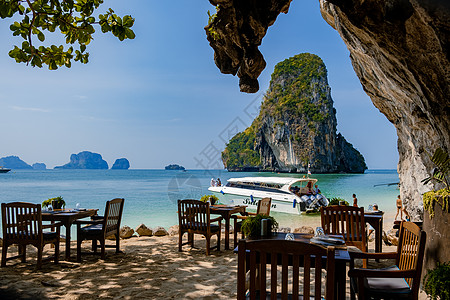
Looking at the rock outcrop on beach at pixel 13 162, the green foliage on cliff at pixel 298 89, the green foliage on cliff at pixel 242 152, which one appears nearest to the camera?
the green foliage on cliff at pixel 298 89

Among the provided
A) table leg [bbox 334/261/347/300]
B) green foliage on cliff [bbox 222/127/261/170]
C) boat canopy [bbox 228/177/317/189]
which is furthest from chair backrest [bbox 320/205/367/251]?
green foliage on cliff [bbox 222/127/261/170]

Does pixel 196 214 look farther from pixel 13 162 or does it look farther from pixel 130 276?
pixel 13 162

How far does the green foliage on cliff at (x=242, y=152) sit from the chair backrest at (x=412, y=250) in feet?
229

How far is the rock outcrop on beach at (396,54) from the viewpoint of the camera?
3156 millimetres

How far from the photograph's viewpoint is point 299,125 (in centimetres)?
6525

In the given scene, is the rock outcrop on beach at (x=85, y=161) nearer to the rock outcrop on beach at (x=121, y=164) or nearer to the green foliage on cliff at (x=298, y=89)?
the rock outcrop on beach at (x=121, y=164)

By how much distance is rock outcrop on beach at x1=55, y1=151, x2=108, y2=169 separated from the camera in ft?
467


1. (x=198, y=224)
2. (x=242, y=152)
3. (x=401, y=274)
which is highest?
(x=242, y=152)

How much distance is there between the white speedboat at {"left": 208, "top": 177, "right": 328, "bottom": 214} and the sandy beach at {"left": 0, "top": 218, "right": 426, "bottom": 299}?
841 cm

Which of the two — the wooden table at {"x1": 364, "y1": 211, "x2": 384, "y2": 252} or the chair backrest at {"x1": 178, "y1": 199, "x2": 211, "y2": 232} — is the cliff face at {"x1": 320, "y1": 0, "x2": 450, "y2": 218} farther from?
the chair backrest at {"x1": 178, "y1": 199, "x2": 211, "y2": 232}

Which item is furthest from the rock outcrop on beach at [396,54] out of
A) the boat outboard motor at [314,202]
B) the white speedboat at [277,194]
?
the boat outboard motor at [314,202]

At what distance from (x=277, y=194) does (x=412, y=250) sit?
14.9 m

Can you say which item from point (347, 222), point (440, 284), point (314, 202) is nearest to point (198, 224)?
point (347, 222)

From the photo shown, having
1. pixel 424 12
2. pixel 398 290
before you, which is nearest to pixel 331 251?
pixel 398 290
